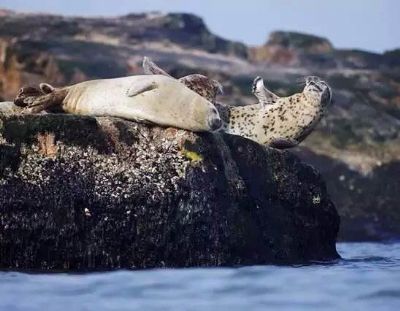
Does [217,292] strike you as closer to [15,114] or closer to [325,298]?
[325,298]

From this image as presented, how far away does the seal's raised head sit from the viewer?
10.9 metres

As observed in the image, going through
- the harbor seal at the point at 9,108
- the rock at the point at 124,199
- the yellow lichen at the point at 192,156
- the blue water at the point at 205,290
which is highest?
the harbor seal at the point at 9,108

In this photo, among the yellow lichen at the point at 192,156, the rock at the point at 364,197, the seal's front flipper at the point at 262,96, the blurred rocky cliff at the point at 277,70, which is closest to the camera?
the yellow lichen at the point at 192,156

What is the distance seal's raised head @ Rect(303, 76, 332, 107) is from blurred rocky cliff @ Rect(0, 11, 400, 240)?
4.82 feet

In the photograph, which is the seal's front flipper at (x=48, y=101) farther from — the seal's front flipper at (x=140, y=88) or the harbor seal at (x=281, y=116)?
the harbor seal at (x=281, y=116)

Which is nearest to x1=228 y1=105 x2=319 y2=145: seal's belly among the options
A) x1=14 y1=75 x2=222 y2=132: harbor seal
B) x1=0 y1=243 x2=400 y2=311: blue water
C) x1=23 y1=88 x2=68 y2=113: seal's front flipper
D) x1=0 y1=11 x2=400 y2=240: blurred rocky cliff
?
x1=14 y1=75 x2=222 y2=132: harbor seal

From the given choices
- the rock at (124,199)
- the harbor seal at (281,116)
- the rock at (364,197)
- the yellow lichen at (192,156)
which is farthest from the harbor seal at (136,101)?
the rock at (364,197)

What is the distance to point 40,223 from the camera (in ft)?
26.7

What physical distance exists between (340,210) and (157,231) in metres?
9.42

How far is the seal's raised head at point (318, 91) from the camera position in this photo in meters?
10.9

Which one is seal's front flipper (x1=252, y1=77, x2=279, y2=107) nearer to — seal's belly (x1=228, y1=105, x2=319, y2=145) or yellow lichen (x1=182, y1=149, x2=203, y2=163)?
seal's belly (x1=228, y1=105, x2=319, y2=145)

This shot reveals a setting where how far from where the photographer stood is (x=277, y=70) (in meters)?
27.8

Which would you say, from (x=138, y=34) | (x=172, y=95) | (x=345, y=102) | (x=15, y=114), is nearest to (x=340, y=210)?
(x=345, y=102)

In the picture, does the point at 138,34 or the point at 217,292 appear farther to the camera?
the point at 138,34
